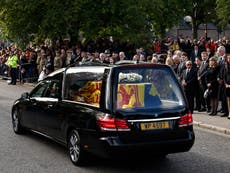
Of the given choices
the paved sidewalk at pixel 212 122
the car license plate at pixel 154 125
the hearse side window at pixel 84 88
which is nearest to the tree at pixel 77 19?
the paved sidewalk at pixel 212 122

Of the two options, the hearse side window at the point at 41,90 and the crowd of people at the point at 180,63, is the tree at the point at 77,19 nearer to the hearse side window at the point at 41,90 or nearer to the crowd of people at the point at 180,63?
the crowd of people at the point at 180,63

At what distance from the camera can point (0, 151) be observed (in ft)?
29.9

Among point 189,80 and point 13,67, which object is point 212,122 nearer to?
point 189,80

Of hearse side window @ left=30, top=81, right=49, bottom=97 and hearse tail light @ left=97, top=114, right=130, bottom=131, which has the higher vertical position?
hearse side window @ left=30, top=81, right=49, bottom=97

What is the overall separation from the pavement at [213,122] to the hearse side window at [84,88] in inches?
181

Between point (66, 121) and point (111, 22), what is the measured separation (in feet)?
63.8

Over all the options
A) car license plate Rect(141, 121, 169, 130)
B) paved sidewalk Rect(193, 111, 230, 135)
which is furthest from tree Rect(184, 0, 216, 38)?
car license plate Rect(141, 121, 169, 130)

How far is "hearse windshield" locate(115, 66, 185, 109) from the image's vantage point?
24.8 feet

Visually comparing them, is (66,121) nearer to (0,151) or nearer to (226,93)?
(0,151)

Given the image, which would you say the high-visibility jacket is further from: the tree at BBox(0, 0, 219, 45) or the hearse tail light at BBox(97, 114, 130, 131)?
the hearse tail light at BBox(97, 114, 130, 131)

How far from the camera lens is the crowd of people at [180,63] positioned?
14.3 m

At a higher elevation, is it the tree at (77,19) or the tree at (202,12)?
the tree at (202,12)

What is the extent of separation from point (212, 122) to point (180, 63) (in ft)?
10.7

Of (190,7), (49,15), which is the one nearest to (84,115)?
(49,15)
